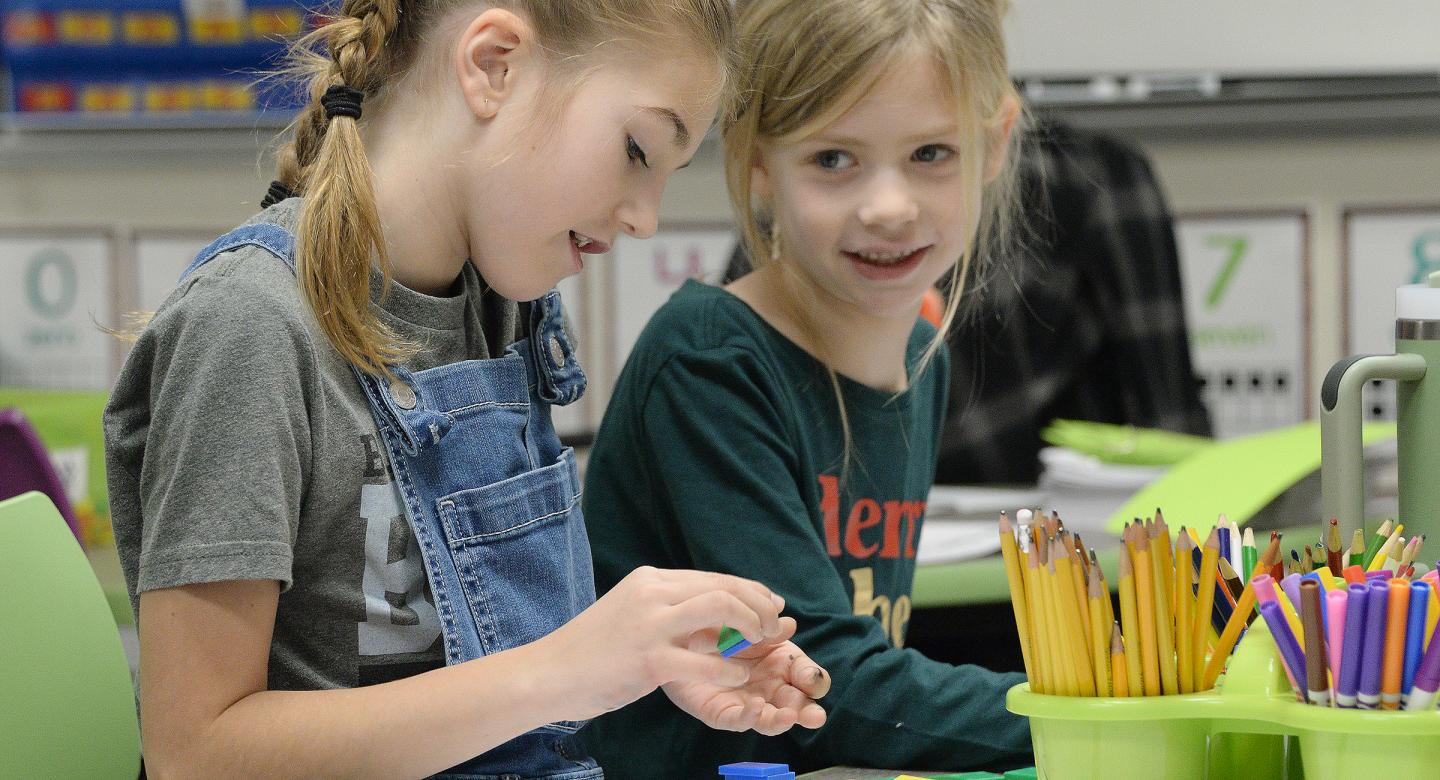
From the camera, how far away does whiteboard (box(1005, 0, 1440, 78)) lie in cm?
234

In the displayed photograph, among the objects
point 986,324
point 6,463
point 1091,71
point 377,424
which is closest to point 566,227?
point 377,424

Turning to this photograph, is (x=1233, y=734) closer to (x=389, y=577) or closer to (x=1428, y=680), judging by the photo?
(x=1428, y=680)

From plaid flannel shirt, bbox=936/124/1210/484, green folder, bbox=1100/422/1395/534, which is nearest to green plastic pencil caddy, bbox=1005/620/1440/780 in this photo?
green folder, bbox=1100/422/1395/534

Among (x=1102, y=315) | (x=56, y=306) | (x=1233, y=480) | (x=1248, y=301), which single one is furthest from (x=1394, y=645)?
(x=56, y=306)

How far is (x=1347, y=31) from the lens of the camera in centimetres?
236

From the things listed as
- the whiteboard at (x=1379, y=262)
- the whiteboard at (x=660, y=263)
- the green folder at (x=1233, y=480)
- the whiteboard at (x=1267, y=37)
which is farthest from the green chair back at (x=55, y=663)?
the whiteboard at (x=1379, y=262)

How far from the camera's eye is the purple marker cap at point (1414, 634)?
52cm

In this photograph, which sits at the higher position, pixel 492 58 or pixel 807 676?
pixel 492 58

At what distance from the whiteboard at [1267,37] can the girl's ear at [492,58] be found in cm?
168

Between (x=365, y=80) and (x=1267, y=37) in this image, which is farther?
(x=1267, y=37)

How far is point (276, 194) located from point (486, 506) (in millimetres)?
209

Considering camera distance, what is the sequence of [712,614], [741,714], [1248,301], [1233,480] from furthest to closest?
[1248,301] → [1233,480] → [741,714] → [712,614]

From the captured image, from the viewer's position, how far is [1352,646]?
0.53m

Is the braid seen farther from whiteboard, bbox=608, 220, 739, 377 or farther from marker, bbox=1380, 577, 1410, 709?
whiteboard, bbox=608, 220, 739, 377
